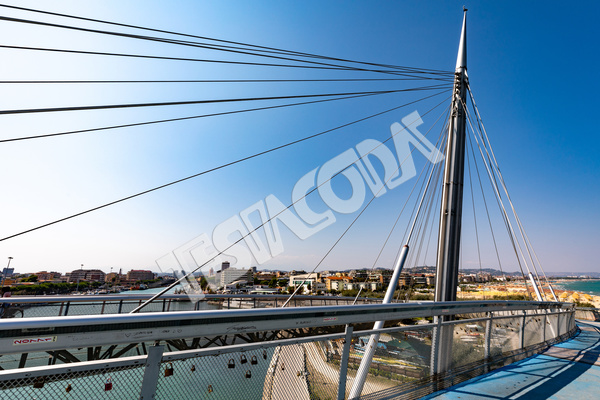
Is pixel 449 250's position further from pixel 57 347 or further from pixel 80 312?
pixel 80 312

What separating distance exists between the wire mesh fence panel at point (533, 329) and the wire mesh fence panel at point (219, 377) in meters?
5.80

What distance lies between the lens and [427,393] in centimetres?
348

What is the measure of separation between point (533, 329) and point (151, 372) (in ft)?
24.6

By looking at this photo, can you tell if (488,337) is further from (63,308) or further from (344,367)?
(63,308)

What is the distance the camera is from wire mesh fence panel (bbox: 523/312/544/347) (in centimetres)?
577

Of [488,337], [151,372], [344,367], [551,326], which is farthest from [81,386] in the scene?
[551,326]

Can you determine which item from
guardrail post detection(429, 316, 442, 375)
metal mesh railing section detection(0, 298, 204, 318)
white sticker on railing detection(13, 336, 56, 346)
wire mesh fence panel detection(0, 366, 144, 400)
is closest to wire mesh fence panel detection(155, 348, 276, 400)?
wire mesh fence panel detection(0, 366, 144, 400)

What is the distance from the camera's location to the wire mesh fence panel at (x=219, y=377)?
2066mm

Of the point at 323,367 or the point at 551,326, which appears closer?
the point at 323,367

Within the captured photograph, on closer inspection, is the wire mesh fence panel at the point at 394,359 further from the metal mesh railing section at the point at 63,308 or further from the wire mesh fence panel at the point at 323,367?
the metal mesh railing section at the point at 63,308

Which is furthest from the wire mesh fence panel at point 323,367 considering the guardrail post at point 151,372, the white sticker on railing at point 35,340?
the white sticker on railing at point 35,340

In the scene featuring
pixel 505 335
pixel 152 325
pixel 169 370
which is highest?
pixel 152 325

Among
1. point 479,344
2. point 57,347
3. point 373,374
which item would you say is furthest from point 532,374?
point 57,347

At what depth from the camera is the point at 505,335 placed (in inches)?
203
